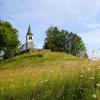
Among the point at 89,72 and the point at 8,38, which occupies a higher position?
the point at 8,38

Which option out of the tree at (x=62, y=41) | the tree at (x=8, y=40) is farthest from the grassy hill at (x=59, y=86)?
the tree at (x=62, y=41)

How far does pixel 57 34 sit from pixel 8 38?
28.4 metres

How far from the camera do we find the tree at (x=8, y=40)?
293 ft

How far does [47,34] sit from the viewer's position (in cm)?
11256

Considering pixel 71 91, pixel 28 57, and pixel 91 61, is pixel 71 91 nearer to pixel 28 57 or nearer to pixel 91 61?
pixel 91 61

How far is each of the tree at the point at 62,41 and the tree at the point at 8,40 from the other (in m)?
15.0

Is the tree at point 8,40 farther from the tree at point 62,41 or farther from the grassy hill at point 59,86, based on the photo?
the grassy hill at point 59,86

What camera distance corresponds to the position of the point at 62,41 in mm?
112125

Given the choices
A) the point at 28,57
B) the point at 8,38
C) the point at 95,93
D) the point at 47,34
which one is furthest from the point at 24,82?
the point at 47,34

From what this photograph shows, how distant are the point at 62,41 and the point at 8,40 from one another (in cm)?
2719

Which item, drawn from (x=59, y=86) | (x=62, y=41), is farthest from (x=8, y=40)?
(x=59, y=86)

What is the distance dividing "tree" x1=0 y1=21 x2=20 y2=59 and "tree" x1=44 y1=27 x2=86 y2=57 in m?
15.0

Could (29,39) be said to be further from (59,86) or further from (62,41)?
(59,86)

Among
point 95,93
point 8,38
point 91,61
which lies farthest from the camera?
point 8,38
